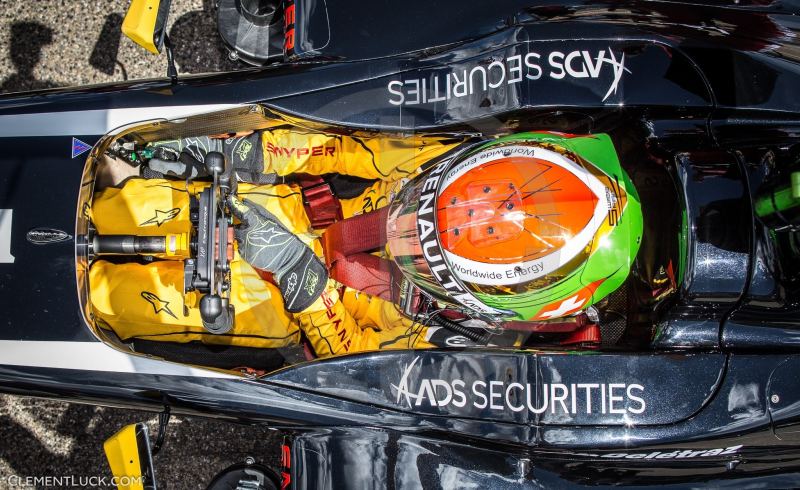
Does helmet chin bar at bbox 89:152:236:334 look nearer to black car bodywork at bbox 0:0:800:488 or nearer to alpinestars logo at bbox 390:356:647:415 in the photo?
black car bodywork at bbox 0:0:800:488

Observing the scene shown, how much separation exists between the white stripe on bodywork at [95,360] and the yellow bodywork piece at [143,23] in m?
1.03

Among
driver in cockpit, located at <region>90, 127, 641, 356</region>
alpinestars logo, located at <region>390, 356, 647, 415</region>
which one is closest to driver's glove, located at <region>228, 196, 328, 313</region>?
driver in cockpit, located at <region>90, 127, 641, 356</region>

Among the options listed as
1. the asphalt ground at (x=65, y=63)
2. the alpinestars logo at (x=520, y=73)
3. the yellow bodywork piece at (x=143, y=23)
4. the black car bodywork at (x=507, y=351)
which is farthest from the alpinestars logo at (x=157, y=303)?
the alpinestars logo at (x=520, y=73)

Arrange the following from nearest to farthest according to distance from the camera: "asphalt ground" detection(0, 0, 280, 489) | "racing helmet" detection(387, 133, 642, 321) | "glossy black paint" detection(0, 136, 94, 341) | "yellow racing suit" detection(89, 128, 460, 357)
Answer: "racing helmet" detection(387, 133, 642, 321)
"glossy black paint" detection(0, 136, 94, 341)
"yellow racing suit" detection(89, 128, 460, 357)
"asphalt ground" detection(0, 0, 280, 489)

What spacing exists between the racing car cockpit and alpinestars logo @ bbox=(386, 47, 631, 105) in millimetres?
113

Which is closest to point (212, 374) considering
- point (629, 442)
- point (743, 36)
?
point (629, 442)

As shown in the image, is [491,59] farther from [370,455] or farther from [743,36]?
[370,455]

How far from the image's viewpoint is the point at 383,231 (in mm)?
2156

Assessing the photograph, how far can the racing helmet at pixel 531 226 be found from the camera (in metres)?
1.73

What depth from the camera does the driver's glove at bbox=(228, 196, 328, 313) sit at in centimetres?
225

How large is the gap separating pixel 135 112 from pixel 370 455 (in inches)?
54.1

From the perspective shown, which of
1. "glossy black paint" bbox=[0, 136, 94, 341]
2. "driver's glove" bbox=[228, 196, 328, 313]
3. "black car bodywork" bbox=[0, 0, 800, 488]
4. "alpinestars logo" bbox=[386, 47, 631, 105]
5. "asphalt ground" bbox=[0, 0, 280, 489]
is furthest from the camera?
"asphalt ground" bbox=[0, 0, 280, 489]

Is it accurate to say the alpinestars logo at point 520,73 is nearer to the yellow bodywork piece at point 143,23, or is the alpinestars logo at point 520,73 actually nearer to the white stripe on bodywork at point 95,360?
the yellow bodywork piece at point 143,23

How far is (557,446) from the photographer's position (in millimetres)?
1906
